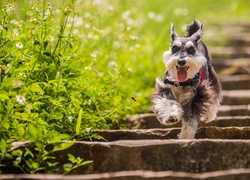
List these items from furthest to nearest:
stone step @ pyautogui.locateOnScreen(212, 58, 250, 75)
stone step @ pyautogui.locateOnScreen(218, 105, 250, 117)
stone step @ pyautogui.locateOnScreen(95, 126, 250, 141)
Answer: stone step @ pyautogui.locateOnScreen(212, 58, 250, 75), stone step @ pyautogui.locateOnScreen(218, 105, 250, 117), stone step @ pyautogui.locateOnScreen(95, 126, 250, 141)

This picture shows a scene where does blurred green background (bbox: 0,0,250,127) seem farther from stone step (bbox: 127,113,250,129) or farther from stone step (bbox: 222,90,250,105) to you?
stone step (bbox: 222,90,250,105)

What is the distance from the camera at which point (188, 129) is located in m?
5.43

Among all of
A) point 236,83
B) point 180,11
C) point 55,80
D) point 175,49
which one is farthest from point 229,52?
point 55,80

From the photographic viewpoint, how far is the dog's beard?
17.9 feet

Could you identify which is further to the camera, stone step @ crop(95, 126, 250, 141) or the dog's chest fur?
the dog's chest fur

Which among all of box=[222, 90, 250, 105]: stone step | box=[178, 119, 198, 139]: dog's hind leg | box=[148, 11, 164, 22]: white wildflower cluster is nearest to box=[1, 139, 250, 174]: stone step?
box=[178, 119, 198, 139]: dog's hind leg

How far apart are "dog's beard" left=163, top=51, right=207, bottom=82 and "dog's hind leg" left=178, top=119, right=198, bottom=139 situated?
1.10 ft

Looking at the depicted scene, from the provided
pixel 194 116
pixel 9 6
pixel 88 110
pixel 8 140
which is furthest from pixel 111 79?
pixel 8 140

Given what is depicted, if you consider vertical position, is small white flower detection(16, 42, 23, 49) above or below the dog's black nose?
below

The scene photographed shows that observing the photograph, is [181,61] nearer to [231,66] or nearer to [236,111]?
[236,111]

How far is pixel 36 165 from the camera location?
13.9ft

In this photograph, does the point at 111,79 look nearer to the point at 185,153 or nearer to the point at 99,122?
the point at 99,122

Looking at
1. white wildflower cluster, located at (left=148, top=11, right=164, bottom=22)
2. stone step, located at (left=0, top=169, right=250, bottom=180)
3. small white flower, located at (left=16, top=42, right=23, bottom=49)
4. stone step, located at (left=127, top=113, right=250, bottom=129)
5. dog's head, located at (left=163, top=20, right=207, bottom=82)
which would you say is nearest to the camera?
stone step, located at (left=0, top=169, right=250, bottom=180)

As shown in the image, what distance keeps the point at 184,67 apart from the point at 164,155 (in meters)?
1.12
